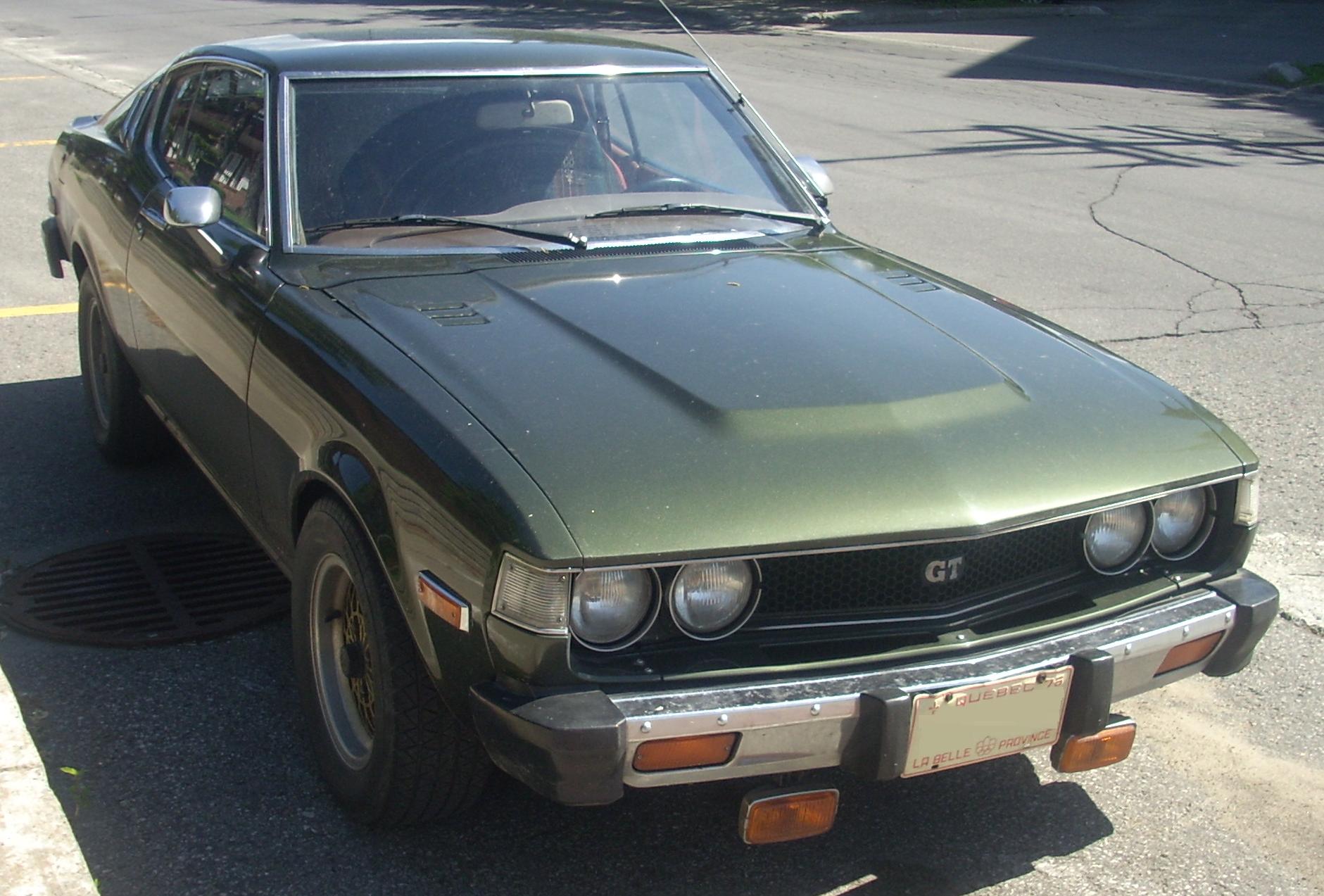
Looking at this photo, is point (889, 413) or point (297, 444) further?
point (297, 444)

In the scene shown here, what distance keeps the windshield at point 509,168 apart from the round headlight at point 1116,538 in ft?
4.89

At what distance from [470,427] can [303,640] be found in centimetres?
82

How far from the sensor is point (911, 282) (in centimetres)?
387

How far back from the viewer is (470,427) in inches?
107

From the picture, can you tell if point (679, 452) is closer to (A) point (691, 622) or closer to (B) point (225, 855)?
(A) point (691, 622)

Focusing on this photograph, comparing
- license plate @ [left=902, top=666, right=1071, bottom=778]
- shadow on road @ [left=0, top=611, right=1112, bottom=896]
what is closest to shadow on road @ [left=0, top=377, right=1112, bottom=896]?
shadow on road @ [left=0, top=611, right=1112, bottom=896]

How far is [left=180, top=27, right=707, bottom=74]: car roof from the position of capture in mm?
4008

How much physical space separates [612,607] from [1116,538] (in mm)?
1123

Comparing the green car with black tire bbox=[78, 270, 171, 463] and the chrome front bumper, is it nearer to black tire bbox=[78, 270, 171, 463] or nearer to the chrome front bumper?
the chrome front bumper

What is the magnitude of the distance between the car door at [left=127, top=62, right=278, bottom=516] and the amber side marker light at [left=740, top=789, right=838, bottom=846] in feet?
5.42

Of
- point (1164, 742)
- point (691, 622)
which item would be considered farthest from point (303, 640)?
point (1164, 742)

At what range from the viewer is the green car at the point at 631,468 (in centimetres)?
256

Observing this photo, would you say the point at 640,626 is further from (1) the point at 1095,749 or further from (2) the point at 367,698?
(1) the point at 1095,749

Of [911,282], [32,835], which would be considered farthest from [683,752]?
[911,282]
